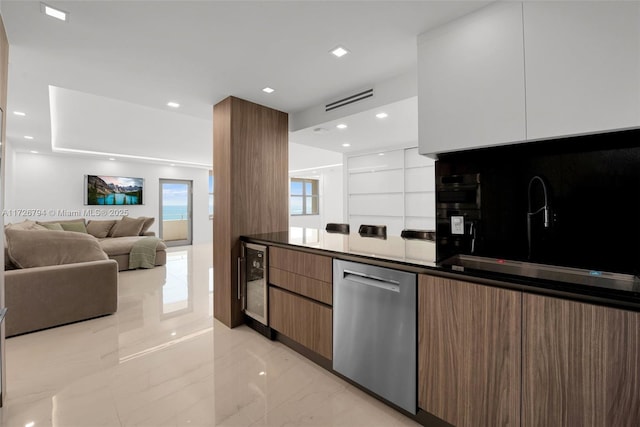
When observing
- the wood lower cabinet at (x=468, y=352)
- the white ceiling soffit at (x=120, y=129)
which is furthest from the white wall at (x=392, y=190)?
the wood lower cabinet at (x=468, y=352)

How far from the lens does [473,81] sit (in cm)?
170

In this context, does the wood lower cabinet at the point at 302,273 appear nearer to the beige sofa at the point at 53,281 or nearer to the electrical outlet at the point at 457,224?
the electrical outlet at the point at 457,224

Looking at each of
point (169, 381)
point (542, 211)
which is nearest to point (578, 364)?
point (542, 211)

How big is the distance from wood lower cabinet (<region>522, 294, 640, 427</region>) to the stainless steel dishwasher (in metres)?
0.54

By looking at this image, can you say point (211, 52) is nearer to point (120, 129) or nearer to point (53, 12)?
point (53, 12)

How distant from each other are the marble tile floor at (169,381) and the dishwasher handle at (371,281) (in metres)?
0.77

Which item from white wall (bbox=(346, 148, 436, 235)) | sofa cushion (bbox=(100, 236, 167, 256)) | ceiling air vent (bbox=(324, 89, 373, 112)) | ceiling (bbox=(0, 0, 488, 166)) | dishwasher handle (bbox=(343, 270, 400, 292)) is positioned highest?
ceiling (bbox=(0, 0, 488, 166))

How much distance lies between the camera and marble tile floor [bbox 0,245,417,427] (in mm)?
1717

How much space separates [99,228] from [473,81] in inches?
299

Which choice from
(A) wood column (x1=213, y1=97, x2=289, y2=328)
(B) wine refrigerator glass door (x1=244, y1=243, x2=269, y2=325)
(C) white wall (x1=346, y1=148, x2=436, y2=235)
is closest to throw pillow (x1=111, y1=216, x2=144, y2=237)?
(A) wood column (x1=213, y1=97, x2=289, y2=328)

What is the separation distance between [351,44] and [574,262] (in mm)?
1967

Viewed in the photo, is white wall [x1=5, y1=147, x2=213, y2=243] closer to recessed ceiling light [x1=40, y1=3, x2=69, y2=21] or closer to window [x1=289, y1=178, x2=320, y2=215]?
window [x1=289, y1=178, x2=320, y2=215]

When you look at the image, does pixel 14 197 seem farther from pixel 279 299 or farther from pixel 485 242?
pixel 485 242

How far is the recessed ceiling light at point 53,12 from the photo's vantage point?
165 cm
